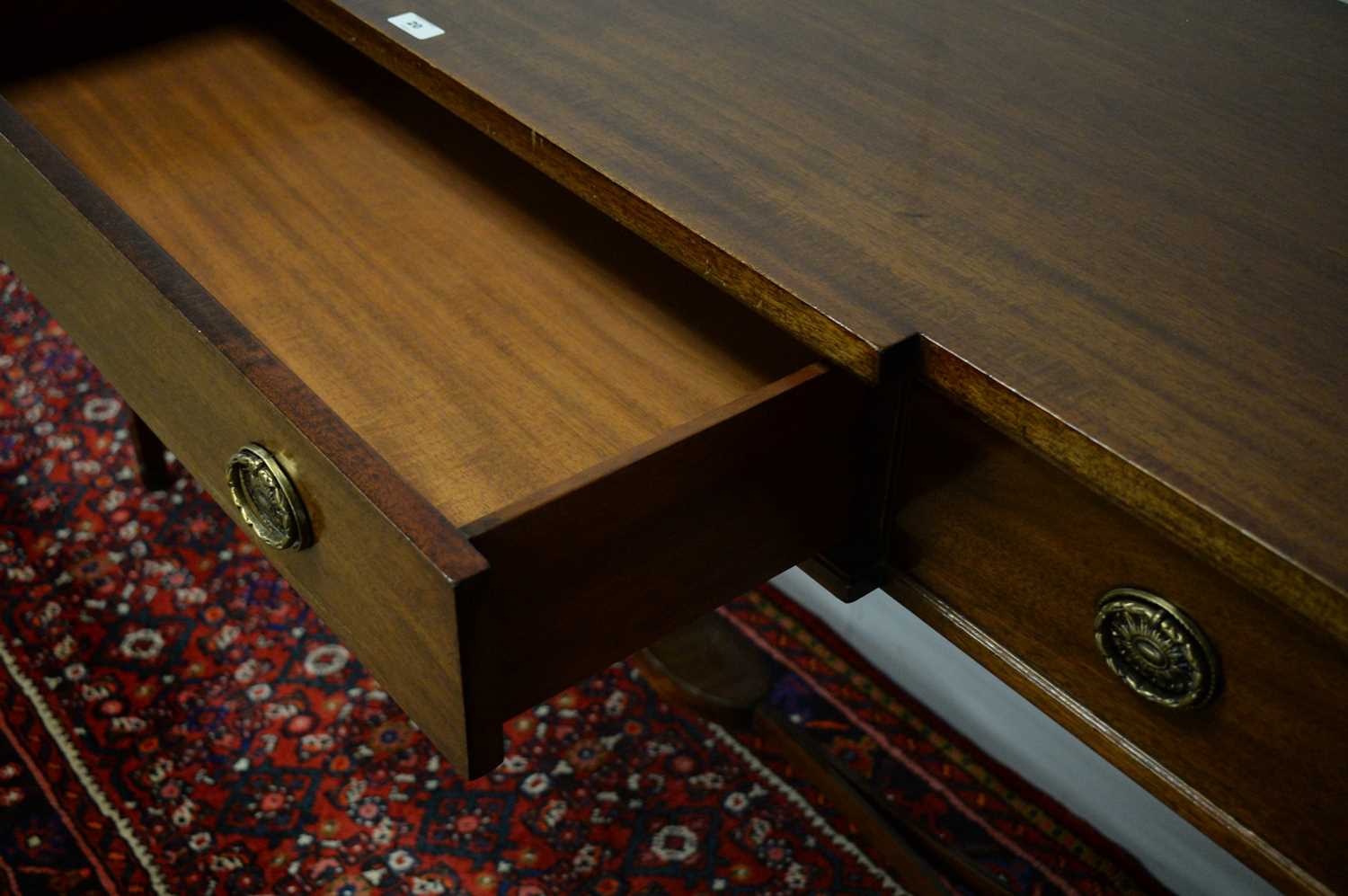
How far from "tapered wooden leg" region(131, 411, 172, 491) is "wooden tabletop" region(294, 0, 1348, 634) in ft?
2.13

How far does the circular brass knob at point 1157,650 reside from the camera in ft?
1.84

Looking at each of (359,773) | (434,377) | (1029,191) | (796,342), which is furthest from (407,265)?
(359,773)

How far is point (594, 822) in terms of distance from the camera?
117 cm

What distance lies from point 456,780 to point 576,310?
1.87 feet

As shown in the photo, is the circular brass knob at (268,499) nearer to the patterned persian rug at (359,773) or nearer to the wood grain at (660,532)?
the wood grain at (660,532)

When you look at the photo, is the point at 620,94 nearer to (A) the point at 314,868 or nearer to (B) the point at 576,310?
(B) the point at 576,310

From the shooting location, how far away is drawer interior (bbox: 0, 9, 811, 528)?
686mm

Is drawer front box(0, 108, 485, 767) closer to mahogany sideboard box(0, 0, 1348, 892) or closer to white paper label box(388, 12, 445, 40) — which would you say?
mahogany sideboard box(0, 0, 1348, 892)

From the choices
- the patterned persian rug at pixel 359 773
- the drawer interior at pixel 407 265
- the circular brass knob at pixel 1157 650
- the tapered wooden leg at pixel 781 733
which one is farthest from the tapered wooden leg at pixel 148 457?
the circular brass knob at pixel 1157 650

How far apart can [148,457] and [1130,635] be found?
3.65 feet

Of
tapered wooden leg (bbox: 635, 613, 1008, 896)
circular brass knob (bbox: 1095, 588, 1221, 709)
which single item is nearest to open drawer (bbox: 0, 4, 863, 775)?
circular brass knob (bbox: 1095, 588, 1221, 709)

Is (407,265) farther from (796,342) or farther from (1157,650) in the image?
(1157,650)

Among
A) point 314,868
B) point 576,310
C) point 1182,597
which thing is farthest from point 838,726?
point 1182,597

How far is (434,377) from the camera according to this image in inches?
27.9
